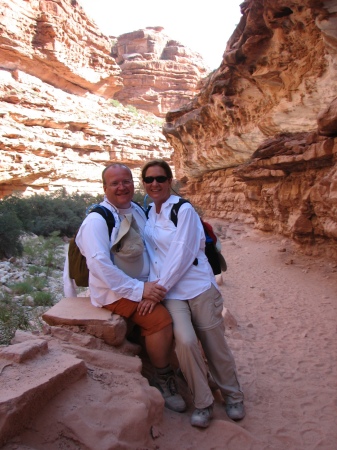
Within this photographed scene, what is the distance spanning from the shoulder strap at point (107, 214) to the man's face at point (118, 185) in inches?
4.1

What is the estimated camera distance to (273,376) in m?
3.27

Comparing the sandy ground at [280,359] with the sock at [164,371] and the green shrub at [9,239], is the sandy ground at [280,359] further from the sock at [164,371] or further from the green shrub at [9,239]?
the green shrub at [9,239]

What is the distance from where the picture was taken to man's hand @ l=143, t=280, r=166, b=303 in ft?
6.88

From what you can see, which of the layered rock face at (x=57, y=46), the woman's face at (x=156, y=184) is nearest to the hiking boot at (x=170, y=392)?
the woman's face at (x=156, y=184)

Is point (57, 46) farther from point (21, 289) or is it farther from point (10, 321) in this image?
point (10, 321)

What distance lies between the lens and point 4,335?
3.81 metres

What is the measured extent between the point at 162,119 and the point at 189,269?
40.7 meters

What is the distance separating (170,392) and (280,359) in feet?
6.28

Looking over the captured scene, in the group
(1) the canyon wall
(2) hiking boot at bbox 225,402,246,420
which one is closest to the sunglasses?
(2) hiking boot at bbox 225,402,246,420

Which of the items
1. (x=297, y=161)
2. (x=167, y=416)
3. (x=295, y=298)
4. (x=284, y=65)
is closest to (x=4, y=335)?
(x=167, y=416)

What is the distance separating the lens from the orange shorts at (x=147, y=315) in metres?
2.12

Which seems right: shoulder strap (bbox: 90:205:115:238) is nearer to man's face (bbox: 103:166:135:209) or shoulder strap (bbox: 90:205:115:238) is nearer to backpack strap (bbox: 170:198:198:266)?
man's face (bbox: 103:166:135:209)

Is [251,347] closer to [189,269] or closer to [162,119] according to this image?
[189,269]

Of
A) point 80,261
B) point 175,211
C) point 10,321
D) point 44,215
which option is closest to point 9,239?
point 10,321
